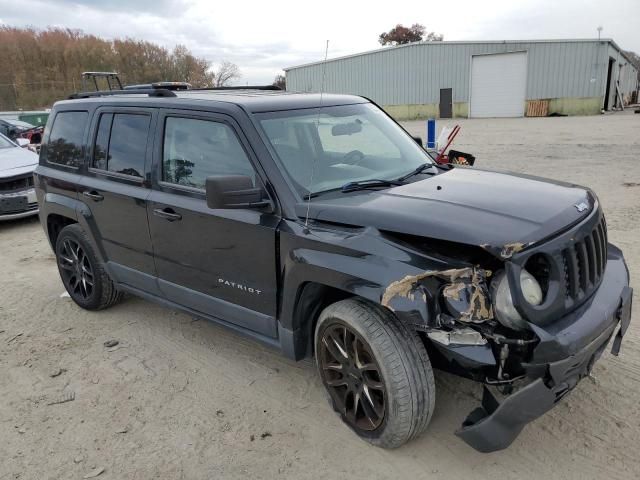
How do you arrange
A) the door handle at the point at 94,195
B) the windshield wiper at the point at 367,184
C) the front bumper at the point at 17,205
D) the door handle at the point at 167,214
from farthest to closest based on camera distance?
the front bumper at the point at 17,205 < the door handle at the point at 94,195 < the door handle at the point at 167,214 < the windshield wiper at the point at 367,184

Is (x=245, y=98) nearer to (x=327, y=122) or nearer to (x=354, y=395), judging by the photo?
(x=327, y=122)

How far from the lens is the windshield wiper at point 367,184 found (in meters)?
3.16

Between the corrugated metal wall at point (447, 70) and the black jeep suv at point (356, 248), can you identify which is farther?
the corrugated metal wall at point (447, 70)

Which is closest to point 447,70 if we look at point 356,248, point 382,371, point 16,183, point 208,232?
point 16,183

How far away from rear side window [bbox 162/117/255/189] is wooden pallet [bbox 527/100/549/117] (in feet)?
106

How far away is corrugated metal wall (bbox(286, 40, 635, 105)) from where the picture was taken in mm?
30688

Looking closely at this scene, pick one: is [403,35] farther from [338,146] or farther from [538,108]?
[338,146]

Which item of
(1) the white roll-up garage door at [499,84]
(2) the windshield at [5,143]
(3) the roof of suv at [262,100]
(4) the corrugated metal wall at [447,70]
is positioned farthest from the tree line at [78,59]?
(3) the roof of suv at [262,100]

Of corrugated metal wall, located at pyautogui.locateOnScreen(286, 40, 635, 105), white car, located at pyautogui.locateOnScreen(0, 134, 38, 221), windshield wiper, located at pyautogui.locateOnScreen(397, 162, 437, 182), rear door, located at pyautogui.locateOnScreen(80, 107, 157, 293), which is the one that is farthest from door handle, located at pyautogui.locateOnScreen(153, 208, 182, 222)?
corrugated metal wall, located at pyautogui.locateOnScreen(286, 40, 635, 105)

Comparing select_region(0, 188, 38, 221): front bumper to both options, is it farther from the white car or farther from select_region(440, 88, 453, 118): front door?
select_region(440, 88, 453, 118): front door

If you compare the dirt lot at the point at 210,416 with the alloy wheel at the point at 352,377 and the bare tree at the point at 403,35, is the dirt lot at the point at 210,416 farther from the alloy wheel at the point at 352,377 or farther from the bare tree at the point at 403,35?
the bare tree at the point at 403,35

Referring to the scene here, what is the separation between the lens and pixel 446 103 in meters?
33.7

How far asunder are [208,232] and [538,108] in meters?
32.6

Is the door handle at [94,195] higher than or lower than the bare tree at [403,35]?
lower
